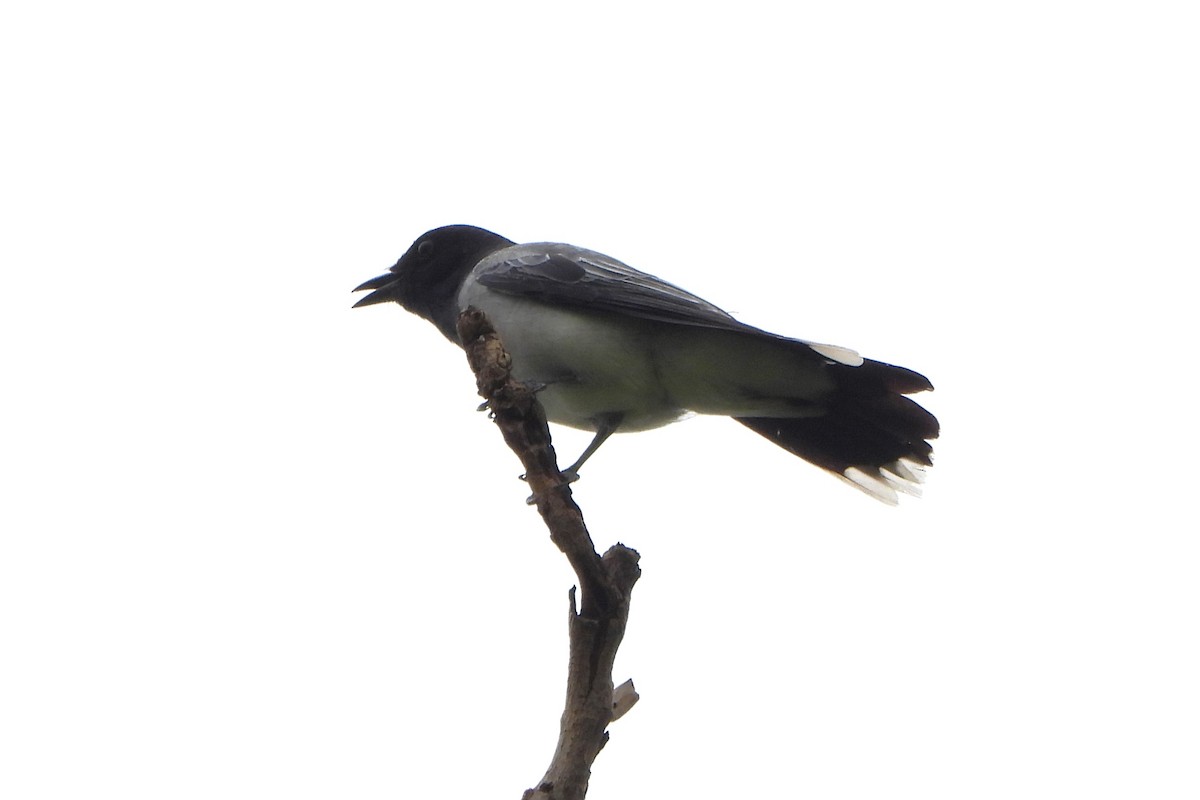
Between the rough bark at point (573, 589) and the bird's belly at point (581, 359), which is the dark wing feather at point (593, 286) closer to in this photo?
the bird's belly at point (581, 359)

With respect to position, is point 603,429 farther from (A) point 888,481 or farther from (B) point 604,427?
(A) point 888,481

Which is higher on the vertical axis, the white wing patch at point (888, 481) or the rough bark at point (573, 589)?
the white wing patch at point (888, 481)

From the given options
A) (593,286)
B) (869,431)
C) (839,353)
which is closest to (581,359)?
(593,286)

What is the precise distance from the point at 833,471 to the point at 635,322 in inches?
63.4

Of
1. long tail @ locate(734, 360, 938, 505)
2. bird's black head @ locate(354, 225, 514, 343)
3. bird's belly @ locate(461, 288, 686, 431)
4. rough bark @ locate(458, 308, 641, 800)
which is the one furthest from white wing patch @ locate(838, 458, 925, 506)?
rough bark @ locate(458, 308, 641, 800)

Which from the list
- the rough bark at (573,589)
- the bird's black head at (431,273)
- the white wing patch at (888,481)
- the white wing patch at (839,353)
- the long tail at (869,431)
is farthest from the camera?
the bird's black head at (431,273)

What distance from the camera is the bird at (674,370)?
655 centimetres

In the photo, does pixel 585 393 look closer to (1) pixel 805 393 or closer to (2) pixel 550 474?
(1) pixel 805 393

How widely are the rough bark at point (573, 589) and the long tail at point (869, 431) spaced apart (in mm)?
2472

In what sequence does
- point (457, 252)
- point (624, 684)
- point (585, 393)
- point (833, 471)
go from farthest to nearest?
point (457, 252) → point (833, 471) → point (585, 393) → point (624, 684)

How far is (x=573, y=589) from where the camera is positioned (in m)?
4.70

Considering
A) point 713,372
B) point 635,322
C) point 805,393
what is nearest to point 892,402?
point 805,393

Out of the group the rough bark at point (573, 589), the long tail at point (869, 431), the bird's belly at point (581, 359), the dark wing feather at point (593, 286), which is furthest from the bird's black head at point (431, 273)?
the rough bark at point (573, 589)

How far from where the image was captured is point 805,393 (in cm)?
693
